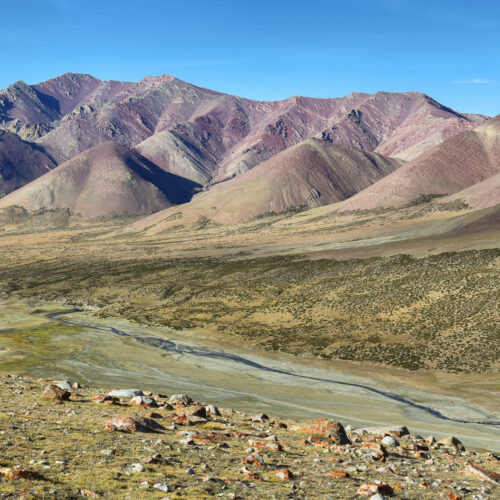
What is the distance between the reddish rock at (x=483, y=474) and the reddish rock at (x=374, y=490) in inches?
243

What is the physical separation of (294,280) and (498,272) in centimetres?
4212

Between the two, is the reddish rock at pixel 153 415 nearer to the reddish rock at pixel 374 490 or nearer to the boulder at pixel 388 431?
the boulder at pixel 388 431

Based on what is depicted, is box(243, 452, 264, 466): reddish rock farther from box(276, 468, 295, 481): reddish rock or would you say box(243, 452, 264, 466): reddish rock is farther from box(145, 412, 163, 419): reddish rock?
box(145, 412, 163, 419): reddish rock

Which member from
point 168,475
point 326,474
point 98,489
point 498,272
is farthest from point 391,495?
point 498,272

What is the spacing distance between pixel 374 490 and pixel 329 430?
8.78 metres

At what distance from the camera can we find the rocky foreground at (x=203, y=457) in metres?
16.2

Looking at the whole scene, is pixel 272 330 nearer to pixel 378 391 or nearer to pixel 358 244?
pixel 378 391

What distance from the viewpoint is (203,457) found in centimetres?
2045

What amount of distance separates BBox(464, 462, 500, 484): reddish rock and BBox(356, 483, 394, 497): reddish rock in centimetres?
618

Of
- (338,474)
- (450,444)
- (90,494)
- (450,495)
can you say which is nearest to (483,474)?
(450,495)

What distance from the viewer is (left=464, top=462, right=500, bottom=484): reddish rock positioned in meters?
21.3

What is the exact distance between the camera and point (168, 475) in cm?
1747

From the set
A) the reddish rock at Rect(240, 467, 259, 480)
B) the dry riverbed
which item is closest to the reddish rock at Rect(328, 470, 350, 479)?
the reddish rock at Rect(240, 467, 259, 480)

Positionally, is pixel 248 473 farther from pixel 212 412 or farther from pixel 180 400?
pixel 180 400
